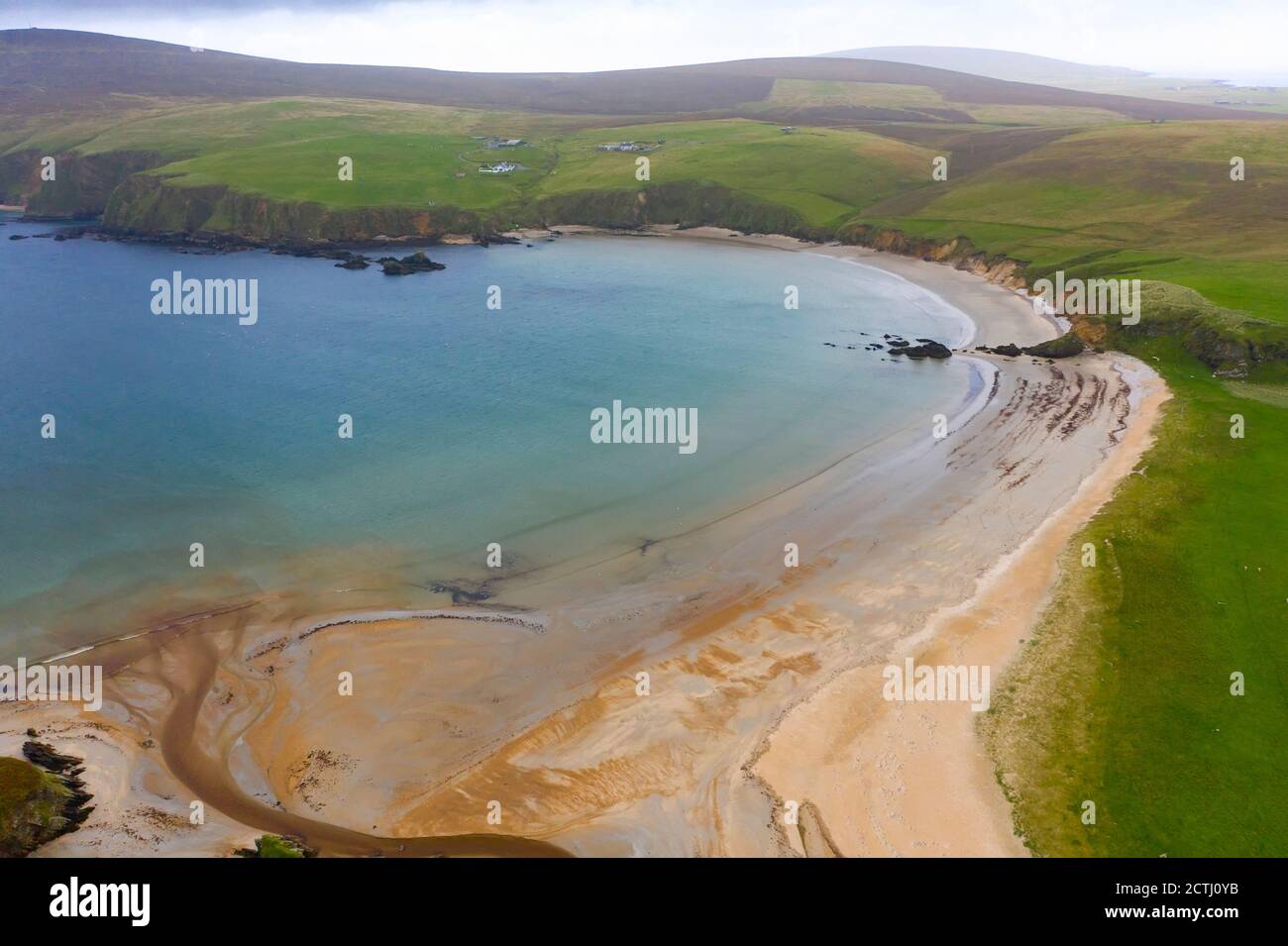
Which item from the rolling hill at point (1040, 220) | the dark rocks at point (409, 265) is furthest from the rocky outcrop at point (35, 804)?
the dark rocks at point (409, 265)

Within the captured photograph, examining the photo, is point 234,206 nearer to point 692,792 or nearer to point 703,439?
point 703,439

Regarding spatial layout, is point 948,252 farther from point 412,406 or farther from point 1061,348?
point 412,406

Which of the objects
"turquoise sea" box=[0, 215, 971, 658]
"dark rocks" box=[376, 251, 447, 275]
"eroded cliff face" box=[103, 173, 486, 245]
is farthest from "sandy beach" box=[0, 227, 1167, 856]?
"eroded cliff face" box=[103, 173, 486, 245]

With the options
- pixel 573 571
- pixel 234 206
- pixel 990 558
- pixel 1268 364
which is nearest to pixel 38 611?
pixel 573 571

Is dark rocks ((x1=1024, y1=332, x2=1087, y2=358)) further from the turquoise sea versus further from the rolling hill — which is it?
the turquoise sea

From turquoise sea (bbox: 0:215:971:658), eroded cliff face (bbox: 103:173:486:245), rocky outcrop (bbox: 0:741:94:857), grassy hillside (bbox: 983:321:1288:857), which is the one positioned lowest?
rocky outcrop (bbox: 0:741:94:857)
